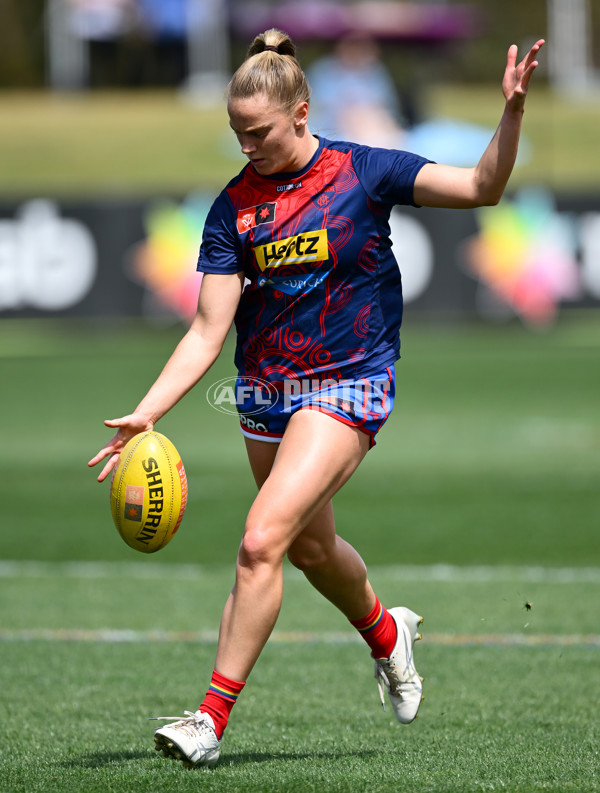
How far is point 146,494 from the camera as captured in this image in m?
4.48

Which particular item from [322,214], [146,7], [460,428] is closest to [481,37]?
[146,7]

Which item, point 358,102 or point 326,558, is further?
point 358,102

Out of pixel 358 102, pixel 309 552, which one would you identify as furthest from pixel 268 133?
pixel 358 102

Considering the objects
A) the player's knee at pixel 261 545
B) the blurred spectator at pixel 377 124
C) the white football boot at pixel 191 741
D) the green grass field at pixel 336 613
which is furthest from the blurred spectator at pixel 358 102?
the white football boot at pixel 191 741

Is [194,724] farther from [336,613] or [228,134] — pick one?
[228,134]

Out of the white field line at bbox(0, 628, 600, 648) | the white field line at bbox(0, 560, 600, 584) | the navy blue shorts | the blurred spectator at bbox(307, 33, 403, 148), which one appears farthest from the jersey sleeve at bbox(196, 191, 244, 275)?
the blurred spectator at bbox(307, 33, 403, 148)

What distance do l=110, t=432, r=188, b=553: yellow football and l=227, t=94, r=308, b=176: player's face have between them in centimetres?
105

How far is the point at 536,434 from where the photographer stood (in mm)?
13078

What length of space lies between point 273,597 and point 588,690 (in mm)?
1792

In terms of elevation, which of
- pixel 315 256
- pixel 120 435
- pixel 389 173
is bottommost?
pixel 120 435

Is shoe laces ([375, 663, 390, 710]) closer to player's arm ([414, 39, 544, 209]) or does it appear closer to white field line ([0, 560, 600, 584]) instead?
player's arm ([414, 39, 544, 209])

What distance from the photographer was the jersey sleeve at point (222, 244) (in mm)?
4617

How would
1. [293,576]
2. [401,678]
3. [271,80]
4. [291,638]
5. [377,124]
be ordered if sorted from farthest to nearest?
[377,124] < [293,576] < [291,638] < [401,678] < [271,80]

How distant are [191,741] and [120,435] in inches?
43.7
